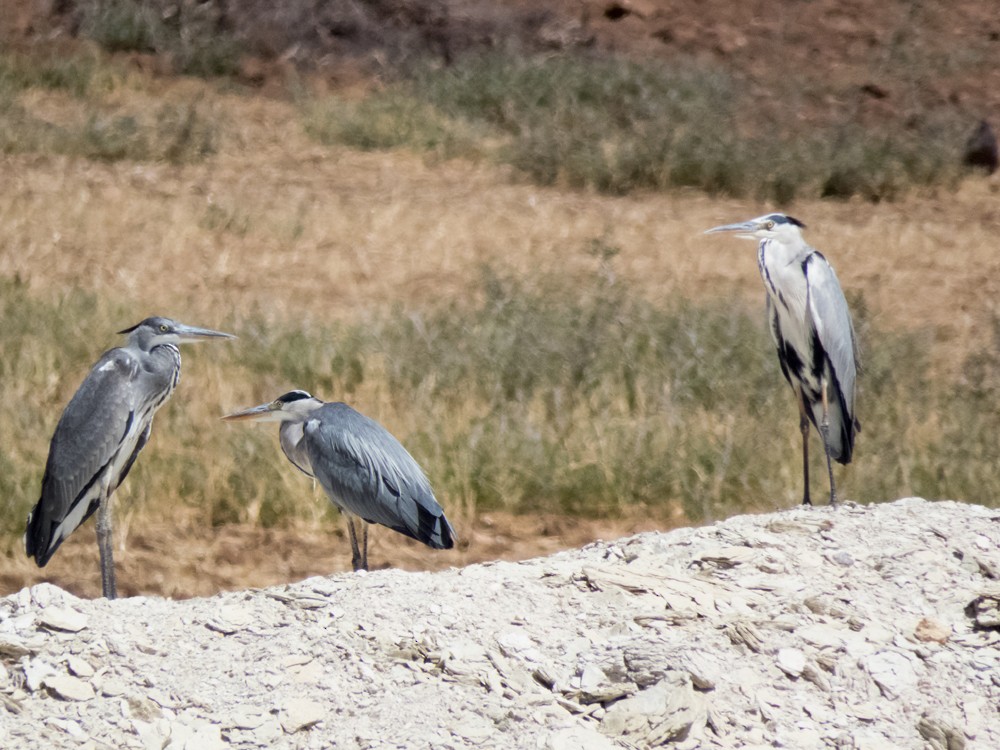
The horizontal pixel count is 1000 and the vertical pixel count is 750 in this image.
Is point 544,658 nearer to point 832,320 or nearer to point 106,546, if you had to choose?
point 106,546

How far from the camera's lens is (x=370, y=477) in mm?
5633

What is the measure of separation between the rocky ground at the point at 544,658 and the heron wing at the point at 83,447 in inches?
41.9

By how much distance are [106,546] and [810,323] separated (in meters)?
2.89

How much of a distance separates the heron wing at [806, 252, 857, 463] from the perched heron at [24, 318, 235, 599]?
2374mm

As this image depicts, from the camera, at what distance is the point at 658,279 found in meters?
10.9

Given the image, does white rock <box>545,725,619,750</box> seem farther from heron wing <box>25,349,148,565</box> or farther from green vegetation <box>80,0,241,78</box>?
green vegetation <box>80,0,241,78</box>

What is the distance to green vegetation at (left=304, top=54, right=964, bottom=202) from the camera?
13.4 m

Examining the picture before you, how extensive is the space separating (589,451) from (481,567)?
7.70 ft

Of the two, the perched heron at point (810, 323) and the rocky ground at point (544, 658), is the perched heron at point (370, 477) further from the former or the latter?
the perched heron at point (810, 323)

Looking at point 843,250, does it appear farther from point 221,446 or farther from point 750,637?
point 750,637

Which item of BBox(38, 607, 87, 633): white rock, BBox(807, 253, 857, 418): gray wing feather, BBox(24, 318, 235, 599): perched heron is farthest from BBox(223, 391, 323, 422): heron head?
BBox(807, 253, 857, 418): gray wing feather

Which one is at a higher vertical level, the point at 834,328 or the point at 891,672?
the point at 834,328

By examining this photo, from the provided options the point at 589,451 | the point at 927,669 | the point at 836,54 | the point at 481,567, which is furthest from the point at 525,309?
the point at 836,54

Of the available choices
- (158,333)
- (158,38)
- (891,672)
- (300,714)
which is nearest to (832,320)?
(891,672)
